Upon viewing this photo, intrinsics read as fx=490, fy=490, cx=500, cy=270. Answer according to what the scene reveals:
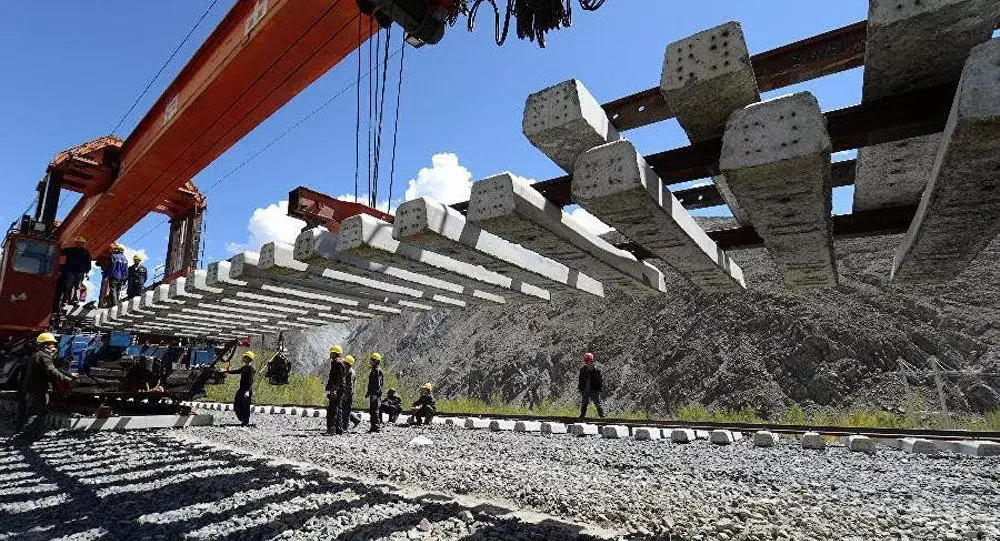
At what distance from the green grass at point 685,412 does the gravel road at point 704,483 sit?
Result: 536 centimetres

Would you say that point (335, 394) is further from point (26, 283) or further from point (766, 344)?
point (766, 344)

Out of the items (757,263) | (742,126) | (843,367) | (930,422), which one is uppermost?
(757,263)

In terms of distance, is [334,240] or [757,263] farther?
[757,263]

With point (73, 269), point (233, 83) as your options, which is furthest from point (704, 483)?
point (73, 269)

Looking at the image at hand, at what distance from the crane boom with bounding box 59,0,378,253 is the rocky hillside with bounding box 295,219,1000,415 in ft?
47.5

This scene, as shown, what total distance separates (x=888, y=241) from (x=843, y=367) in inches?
490

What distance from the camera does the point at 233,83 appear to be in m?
7.75

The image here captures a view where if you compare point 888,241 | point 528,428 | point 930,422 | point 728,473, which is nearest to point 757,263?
point 888,241

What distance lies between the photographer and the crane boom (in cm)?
663

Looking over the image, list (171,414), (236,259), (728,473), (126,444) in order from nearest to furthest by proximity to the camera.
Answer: (728,473)
(236,259)
(126,444)
(171,414)

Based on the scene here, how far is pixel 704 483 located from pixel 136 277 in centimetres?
1434

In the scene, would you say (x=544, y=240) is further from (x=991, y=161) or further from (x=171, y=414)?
(x=171, y=414)

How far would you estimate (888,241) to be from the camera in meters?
25.4

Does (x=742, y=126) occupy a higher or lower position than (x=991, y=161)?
higher
